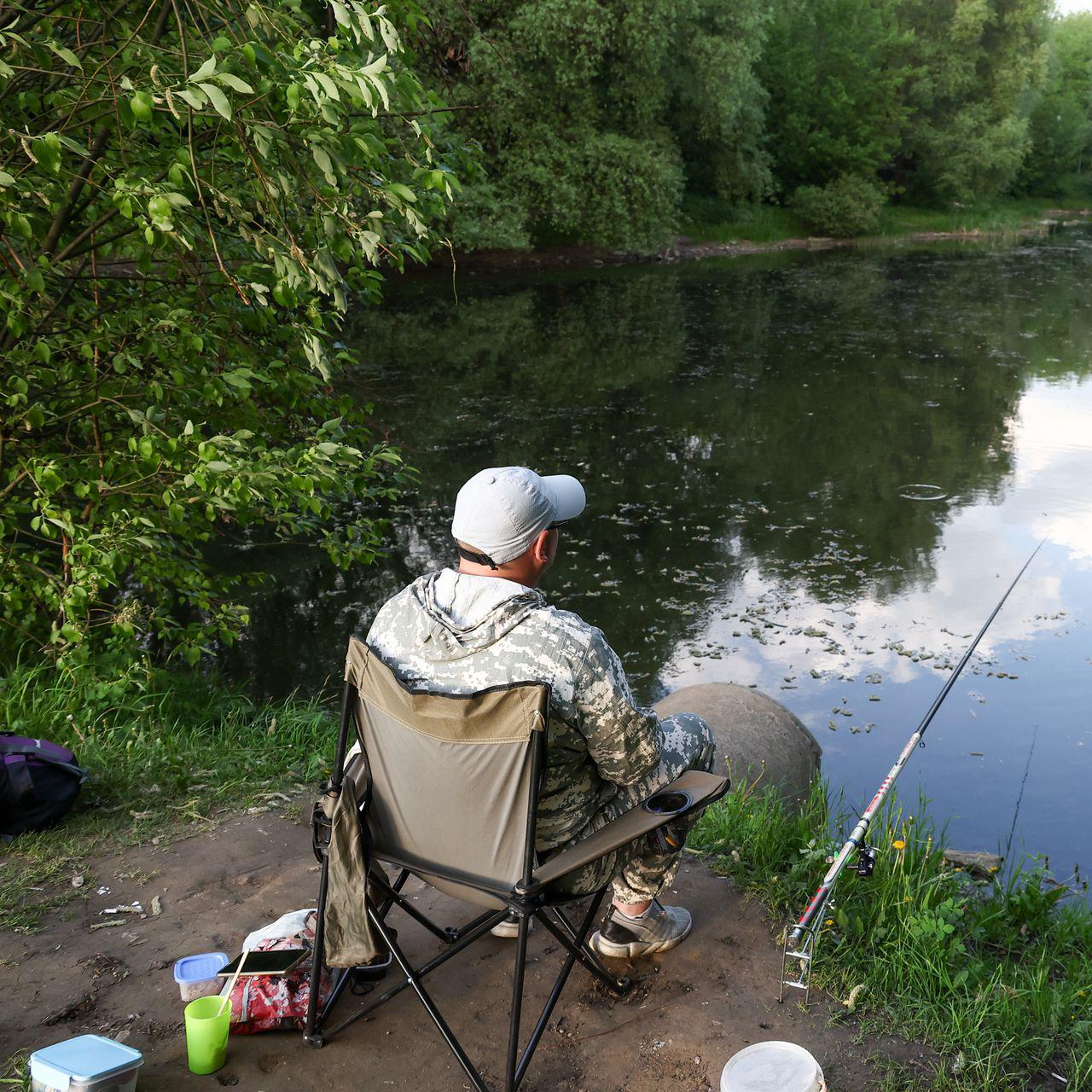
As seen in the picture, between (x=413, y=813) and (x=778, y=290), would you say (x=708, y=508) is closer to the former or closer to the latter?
(x=413, y=813)

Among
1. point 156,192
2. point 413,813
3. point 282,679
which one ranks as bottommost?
point 282,679

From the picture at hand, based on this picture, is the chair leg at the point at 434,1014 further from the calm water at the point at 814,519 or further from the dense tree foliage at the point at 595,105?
the dense tree foliage at the point at 595,105

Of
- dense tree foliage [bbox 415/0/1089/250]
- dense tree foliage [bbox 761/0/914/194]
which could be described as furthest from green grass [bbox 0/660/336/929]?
dense tree foliage [bbox 761/0/914/194]

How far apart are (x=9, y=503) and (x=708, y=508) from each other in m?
6.32

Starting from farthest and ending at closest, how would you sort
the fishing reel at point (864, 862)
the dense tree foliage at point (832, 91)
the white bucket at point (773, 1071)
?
the dense tree foliage at point (832, 91)
the fishing reel at point (864, 862)
the white bucket at point (773, 1071)

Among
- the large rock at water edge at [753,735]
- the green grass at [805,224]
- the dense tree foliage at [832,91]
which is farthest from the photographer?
the dense tree foliage at [832,91]

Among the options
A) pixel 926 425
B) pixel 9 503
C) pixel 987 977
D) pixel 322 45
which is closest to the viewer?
pixel 987 977

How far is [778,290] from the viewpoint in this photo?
2536cm

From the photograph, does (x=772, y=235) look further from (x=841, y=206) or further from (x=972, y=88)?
(x=972, y=88)

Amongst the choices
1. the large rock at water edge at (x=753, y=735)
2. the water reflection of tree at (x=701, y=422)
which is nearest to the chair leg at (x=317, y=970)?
the large rock at water edge at (x=753, y=735)

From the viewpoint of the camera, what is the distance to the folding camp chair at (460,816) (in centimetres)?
245

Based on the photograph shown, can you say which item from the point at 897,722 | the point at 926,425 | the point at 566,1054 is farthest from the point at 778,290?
the point at 566,1054

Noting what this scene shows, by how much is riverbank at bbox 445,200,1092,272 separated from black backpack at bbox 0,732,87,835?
2311 cm

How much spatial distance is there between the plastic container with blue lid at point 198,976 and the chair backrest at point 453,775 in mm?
572
